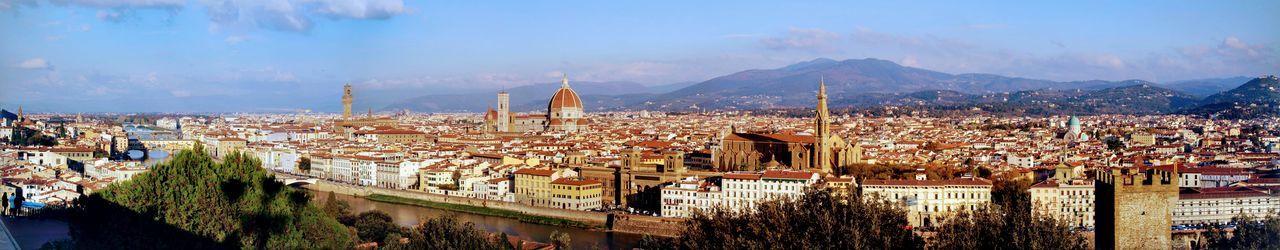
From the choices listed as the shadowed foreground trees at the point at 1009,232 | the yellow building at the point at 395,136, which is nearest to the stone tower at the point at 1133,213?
the shadowed foreground trees at the point at 1009,232

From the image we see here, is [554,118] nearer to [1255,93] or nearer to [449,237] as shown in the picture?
[1255,93]

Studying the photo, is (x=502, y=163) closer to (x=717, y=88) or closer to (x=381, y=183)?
(x=381, y=183)

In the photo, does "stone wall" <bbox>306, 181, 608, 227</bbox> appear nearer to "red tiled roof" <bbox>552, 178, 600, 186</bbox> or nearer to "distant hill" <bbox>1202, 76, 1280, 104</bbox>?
"red tiled roof" <bbox>552, 178, 600, 186</bbox>

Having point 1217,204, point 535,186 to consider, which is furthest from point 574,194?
point 1217,204

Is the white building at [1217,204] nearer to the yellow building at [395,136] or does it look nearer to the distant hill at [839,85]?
the yellow building at [395,136]

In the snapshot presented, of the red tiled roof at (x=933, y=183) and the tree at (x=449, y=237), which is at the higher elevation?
the red tiled roof at (x=933, y=183)

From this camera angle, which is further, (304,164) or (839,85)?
(839,85)

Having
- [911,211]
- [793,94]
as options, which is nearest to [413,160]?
[911,211]
